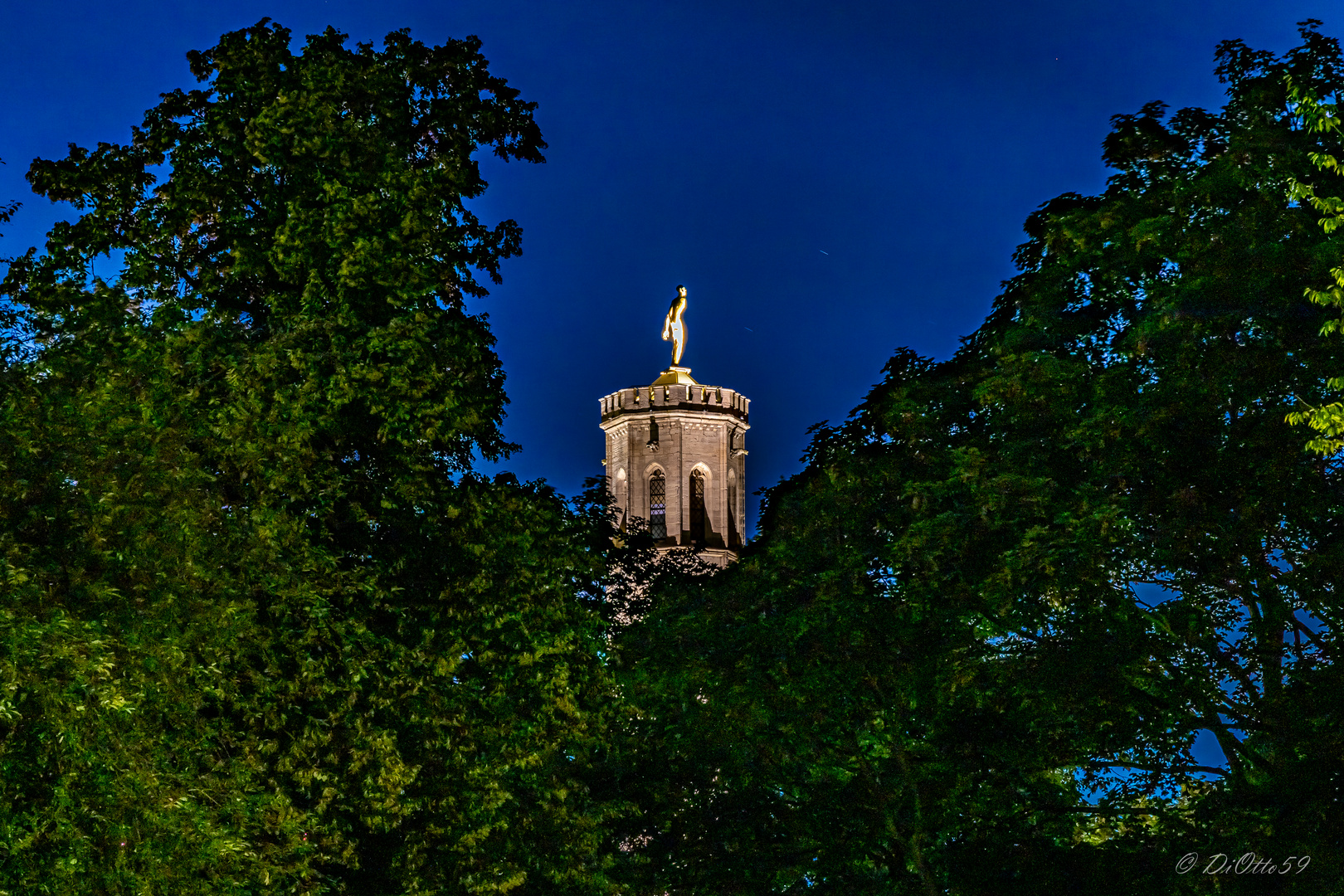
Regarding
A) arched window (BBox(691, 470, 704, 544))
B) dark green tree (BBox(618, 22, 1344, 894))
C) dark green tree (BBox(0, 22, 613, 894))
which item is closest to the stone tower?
arched window (BBox(691, 470, 704, 544))

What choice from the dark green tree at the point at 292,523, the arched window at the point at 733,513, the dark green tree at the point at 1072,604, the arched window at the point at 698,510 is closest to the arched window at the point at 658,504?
the arched window at the point at 698,510

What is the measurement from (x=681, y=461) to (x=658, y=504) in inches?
77.1

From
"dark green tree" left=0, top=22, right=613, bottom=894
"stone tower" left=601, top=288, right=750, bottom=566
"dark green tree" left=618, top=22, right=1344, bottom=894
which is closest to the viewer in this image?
"dark green tree" left=0, top=22, right=613, bottom=894

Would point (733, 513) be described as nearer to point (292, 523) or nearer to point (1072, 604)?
point (1072, 604)

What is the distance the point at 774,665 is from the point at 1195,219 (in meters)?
8.11

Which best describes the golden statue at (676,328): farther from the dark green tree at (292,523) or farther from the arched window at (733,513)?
the dark green tree at (292,523)

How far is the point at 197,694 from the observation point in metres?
14.5

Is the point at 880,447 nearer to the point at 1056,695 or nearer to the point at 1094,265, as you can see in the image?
the point at 1094,265

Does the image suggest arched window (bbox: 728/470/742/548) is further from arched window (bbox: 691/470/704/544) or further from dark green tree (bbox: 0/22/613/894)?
dark green tree (bbox: 0/22/613/894)

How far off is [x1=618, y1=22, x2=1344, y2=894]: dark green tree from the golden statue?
41911mm

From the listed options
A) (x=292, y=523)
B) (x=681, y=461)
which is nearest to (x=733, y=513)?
(x=681, y=461)

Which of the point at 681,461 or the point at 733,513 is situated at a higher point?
the point at 681,461

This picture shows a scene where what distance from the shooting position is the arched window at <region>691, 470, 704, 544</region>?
2461 inches

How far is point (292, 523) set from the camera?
16.7 metres
